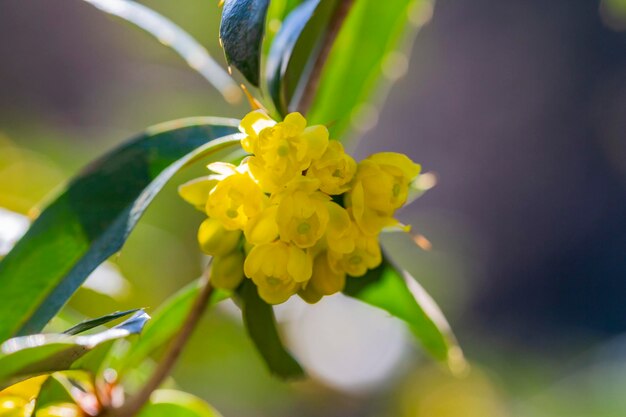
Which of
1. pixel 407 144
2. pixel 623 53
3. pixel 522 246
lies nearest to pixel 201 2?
pixel 407 144

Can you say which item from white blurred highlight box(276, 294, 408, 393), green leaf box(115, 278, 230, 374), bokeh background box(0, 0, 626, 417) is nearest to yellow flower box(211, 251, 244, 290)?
green leaf box(115, 278, 230, 374)

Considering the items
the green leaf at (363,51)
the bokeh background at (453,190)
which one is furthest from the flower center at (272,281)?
the bokeh background at (453,190)

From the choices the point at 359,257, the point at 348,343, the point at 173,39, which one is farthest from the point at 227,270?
the point at 348,343

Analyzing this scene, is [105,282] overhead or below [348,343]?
overhead

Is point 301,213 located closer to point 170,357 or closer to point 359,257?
point 359,257

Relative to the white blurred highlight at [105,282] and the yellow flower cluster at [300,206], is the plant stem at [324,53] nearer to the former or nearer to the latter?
the yellow flower cluster at [300,206]

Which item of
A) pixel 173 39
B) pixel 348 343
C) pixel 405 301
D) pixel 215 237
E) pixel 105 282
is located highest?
pixel 173 39
